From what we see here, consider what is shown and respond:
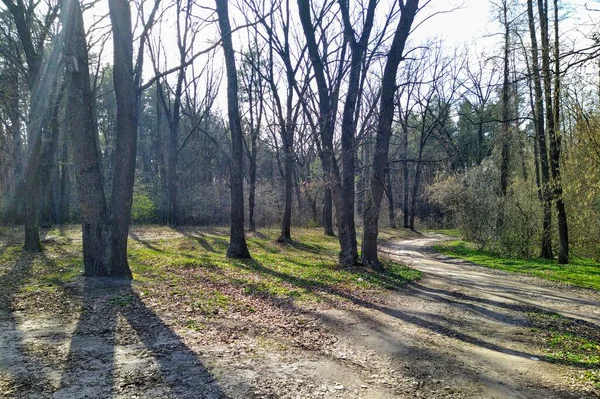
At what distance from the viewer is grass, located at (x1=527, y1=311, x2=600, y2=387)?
16.4ft

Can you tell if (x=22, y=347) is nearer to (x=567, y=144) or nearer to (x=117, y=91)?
(x=117, y=91)

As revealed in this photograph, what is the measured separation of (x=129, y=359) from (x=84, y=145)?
497 cm

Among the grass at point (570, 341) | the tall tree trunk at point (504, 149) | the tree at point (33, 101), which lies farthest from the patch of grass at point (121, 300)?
the tall tree trunk at point (504, 149)

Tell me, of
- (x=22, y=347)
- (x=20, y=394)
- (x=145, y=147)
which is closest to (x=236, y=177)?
(x=22, y=347)

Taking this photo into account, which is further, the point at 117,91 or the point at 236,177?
the point at 236,177

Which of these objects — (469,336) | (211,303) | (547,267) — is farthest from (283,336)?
(547,267)

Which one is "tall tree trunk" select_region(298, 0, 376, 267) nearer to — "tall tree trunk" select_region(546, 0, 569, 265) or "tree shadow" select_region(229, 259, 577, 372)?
"tree shadow" select_region(229, 259, 577, 372)

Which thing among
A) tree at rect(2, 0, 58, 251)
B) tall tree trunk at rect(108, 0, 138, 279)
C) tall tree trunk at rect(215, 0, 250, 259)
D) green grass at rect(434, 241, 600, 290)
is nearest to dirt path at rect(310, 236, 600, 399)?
green grass at rect(434, 241, 600, 290)

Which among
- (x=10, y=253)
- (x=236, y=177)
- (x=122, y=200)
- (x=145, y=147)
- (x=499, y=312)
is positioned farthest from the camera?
(x=145, y=147)

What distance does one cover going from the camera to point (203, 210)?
3136 centimetres

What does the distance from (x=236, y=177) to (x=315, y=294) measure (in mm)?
5771

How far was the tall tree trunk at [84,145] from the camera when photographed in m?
7.75

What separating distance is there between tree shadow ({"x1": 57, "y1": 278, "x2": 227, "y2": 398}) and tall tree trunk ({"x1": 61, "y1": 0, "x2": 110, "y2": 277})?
1.81 m

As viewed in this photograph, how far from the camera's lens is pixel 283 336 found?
567cm
